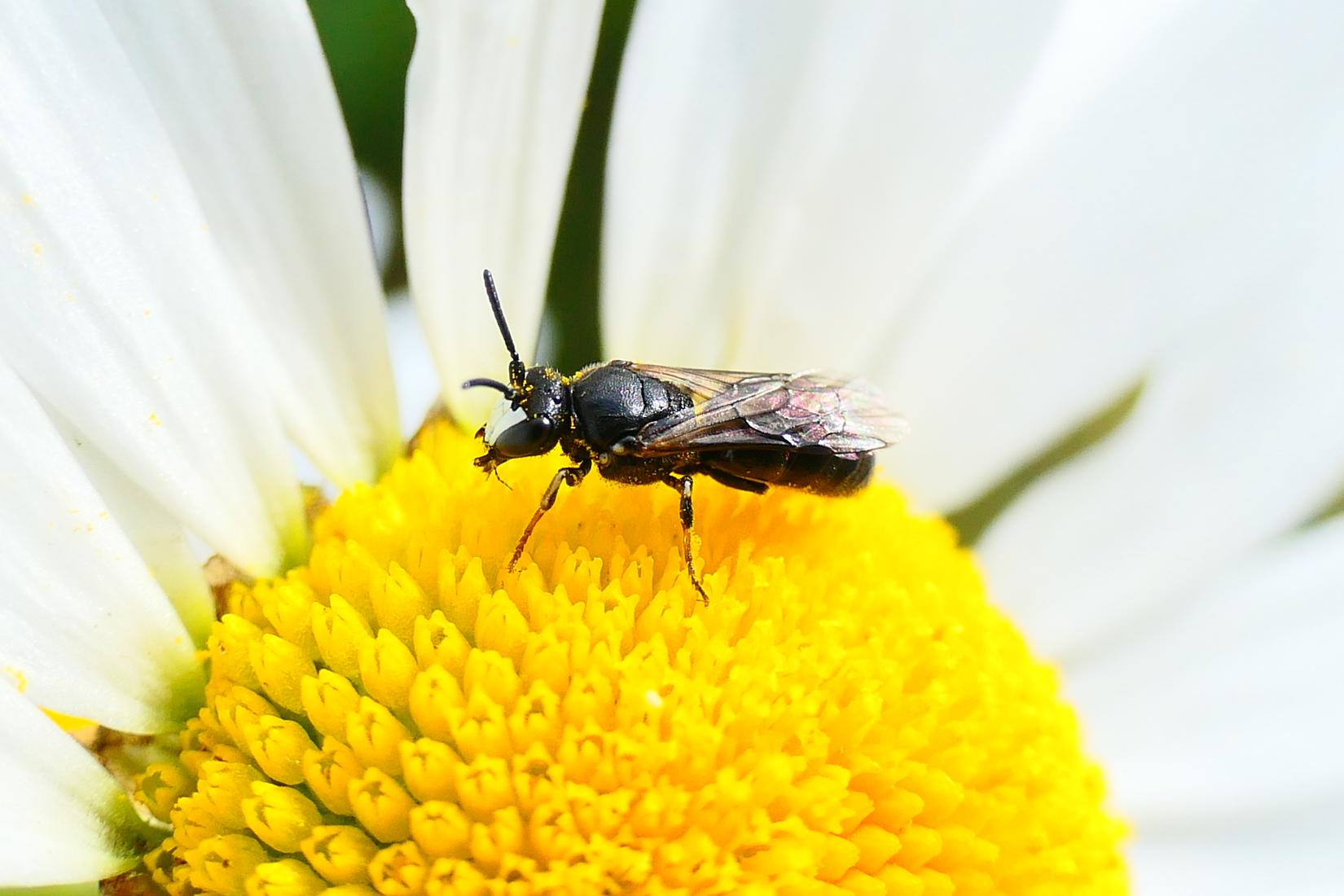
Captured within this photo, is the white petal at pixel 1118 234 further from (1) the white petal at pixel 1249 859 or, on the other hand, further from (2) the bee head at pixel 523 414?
(2) the bee head at pixel 523 414

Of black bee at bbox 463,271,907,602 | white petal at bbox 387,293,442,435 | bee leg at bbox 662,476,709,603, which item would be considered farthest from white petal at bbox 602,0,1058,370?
bee leg at bbox 662,476,709,603

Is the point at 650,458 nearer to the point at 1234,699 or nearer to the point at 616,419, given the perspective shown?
the point at 616,419

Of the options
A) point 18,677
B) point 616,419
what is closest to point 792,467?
point 616,419

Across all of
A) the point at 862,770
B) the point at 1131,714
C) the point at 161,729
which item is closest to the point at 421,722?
the point at 161,729

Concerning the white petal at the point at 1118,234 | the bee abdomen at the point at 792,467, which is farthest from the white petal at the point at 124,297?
the white petal at the point at 1118,234

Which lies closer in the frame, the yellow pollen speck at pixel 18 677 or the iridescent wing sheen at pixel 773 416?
the yellow pollen speck at pixel 18 677

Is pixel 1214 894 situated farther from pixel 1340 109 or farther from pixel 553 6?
pixel 553 6
